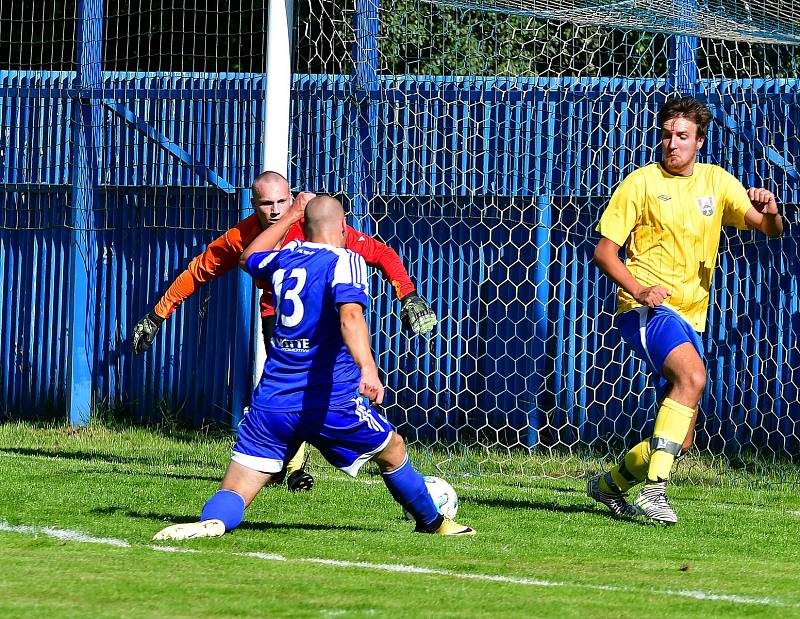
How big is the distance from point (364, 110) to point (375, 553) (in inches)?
210

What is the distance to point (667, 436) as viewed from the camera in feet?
22.6

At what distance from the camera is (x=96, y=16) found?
1134cm

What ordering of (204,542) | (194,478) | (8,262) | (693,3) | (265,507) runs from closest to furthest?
(204,542)
(265,507)
(194,478)
(693,3)
(8,262)

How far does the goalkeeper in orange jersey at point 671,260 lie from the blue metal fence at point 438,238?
2.95 meters

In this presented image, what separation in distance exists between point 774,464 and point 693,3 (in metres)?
3.33

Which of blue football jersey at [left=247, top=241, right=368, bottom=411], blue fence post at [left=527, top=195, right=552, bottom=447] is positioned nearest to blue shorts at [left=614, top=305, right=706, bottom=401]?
blue football jersey at [left=247, top=241, right=368, bottom=411]

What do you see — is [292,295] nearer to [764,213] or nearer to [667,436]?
[667,436]

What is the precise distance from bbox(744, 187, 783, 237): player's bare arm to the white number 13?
248 centimetres

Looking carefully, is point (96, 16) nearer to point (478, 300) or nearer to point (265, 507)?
point (478, 300)

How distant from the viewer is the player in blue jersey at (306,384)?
5.97m

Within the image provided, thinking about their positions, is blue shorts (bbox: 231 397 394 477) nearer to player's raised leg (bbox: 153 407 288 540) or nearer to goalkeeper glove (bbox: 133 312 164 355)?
player's raised leg (bbox: 153 407 288 540)

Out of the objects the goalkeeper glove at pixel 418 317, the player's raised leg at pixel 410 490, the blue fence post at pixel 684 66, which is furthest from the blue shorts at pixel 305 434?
the blue fence post at pixel 684 66

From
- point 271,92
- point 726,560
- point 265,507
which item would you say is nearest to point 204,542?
point 265,507

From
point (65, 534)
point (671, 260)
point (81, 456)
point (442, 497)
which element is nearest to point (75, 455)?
point (81, 456)
